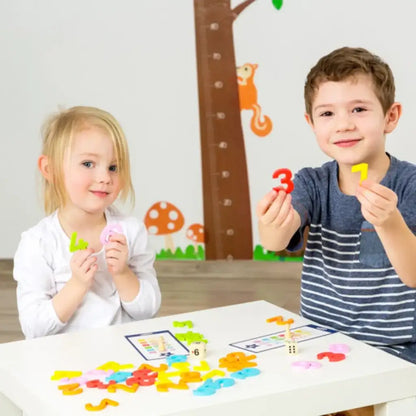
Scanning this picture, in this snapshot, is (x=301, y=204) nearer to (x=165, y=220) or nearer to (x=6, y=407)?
(x=6, y=407)

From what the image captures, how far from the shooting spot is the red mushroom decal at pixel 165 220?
3061 millimetres

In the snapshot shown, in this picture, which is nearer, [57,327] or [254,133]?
[57,327]

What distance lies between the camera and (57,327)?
1.35m

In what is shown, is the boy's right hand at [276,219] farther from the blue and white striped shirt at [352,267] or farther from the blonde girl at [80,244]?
the blonde girl at [80,244]

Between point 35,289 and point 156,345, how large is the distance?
0.37 metres

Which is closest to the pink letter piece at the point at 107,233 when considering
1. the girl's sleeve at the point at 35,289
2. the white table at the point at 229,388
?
the girl's sleeve at the point at 35,289

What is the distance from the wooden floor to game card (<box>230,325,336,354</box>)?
1.26 m

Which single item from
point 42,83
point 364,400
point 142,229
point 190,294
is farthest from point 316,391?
point 42,83

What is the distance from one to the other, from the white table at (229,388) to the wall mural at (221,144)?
186 cm

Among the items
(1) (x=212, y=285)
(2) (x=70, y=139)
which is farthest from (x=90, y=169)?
(1) (x=212, y=285)

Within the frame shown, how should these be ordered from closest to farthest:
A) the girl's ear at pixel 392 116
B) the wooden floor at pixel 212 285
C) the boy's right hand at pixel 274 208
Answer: the boy's right hand at pixel 274 208 → the girl's ear at pixel 392 116 → the wooden floor at pixel 212 285

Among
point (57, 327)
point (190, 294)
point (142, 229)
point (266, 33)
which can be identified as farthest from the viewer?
point (266, 33)

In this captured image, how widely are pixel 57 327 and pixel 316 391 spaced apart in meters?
0.58

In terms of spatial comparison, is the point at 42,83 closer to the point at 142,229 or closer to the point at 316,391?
the point at 142,229
